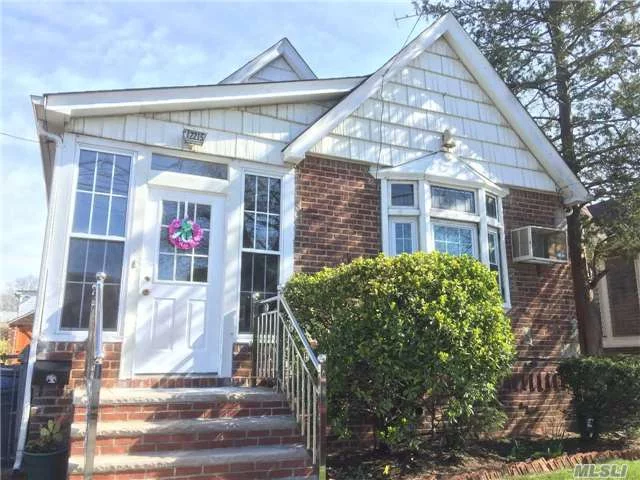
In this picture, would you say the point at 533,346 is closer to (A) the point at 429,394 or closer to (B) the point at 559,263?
(B) the point at 559,263

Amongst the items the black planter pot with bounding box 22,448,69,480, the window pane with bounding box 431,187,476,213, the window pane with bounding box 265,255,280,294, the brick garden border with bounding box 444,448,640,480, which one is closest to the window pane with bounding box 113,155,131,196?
the window pane with bounding box 265,255,280,294

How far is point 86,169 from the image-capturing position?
6082 millimetres

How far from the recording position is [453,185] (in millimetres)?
8031

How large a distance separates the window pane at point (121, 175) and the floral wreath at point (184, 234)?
2.15 feet

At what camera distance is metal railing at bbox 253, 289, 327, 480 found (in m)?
4.39

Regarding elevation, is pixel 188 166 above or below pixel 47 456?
above

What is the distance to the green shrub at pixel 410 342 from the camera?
15.9ft

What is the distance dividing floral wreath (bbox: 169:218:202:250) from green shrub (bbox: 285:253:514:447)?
6.52 ft

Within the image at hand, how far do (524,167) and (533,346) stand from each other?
2846 mm

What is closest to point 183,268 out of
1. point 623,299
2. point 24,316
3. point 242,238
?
point 242,238

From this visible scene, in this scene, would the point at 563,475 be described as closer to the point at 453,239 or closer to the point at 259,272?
the point at 453,239

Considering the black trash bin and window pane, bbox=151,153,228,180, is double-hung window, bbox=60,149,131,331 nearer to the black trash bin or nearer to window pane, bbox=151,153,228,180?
window pane, bbox=151,153,228,180

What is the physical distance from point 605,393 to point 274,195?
4.79 m

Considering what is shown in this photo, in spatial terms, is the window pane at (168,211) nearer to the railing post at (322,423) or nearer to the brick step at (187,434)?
the brick step at (187,434)
